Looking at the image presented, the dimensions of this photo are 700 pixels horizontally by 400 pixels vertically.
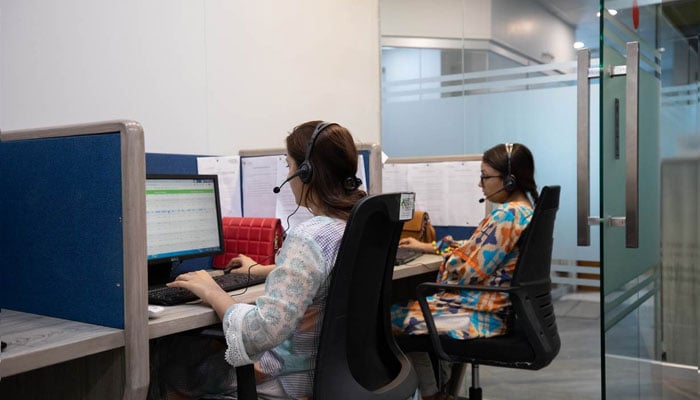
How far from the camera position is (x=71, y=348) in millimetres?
1157

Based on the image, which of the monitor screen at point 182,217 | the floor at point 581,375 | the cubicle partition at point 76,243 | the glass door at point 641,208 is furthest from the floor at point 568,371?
the cubicle partition at point 76,243

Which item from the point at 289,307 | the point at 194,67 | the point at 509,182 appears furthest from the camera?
the point at 194,67

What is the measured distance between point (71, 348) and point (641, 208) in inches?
70.4

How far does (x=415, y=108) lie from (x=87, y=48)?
7.62 ft

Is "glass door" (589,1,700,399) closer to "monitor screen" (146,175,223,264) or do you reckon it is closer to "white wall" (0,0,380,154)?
"monitor screen" (146,175,223,264)


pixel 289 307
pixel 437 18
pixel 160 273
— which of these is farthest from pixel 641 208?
pixel 437 18

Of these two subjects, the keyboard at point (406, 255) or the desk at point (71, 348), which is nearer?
the desk at point (71, 348)

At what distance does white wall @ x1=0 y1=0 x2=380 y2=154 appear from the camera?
249 cm

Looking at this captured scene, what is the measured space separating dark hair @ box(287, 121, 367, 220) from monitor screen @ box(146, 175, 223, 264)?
532mm

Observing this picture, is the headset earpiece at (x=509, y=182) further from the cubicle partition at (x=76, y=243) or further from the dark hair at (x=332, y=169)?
the cubicle partition at (x=76, y=243)

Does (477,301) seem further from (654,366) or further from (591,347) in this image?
(591,347)

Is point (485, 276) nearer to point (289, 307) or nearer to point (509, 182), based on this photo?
point (509, 182)

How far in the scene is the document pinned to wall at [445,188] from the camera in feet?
8.99

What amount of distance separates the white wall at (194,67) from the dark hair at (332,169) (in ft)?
4.86
